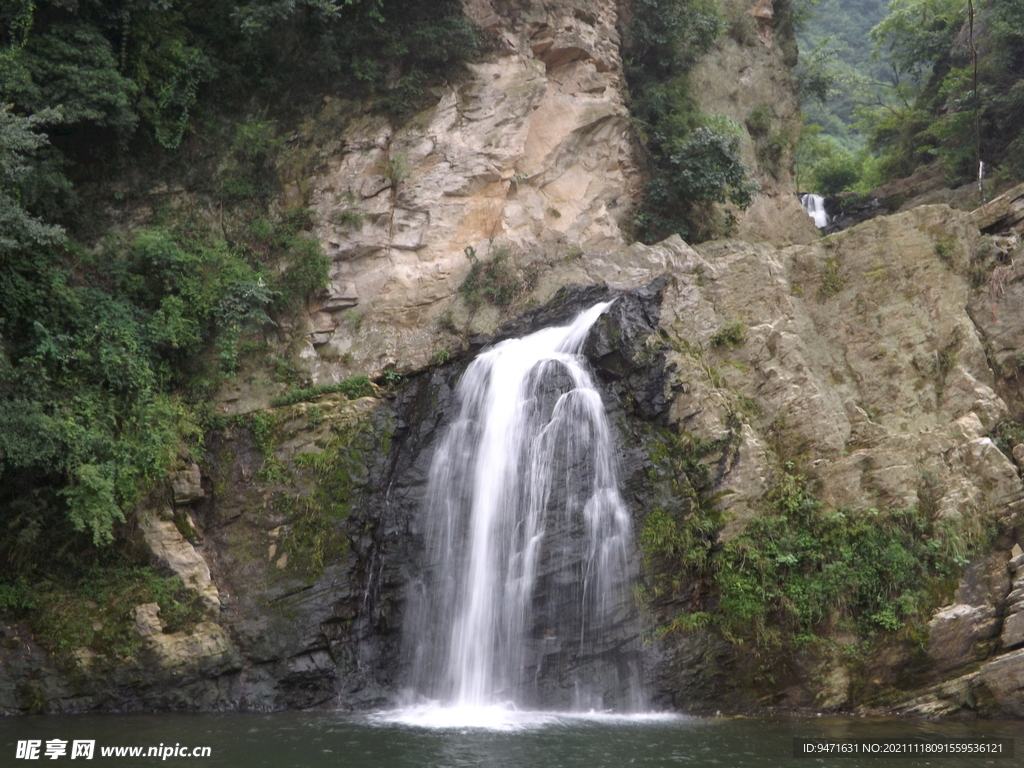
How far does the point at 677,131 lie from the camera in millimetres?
19391

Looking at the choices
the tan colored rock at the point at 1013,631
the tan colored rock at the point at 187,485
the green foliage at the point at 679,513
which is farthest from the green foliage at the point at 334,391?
the tan colored rock at the point at 1013,631

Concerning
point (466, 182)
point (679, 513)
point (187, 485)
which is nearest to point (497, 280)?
point (466, 182)

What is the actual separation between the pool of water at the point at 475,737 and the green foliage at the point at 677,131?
1123cm

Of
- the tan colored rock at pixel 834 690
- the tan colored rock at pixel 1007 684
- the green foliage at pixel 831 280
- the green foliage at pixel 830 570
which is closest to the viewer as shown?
the tan colored rock at pixel 1007 684

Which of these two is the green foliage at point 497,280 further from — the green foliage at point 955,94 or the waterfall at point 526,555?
the green foliage at point 955,94

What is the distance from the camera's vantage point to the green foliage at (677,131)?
1839 cm

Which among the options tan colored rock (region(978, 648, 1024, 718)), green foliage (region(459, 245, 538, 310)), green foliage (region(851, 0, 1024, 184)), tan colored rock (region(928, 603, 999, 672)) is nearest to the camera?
tan colored rock (region(978, 648, 1024, 718))

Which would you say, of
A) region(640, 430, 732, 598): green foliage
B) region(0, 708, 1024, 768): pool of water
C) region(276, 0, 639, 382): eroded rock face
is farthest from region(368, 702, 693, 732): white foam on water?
region(276, 0, 639, 382): eroded rock face

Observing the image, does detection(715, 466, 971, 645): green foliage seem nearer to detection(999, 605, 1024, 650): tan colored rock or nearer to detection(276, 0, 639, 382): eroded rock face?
detection(999, 605, 1024, 650): tan colored rock

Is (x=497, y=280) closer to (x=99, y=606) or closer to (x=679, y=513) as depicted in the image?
(x=679, y=513)

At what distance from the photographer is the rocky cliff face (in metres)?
11.8

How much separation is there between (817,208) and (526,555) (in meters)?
16.6

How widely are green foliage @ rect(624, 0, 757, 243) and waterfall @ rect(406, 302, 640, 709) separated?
6.18m

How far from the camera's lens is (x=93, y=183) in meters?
16.3
